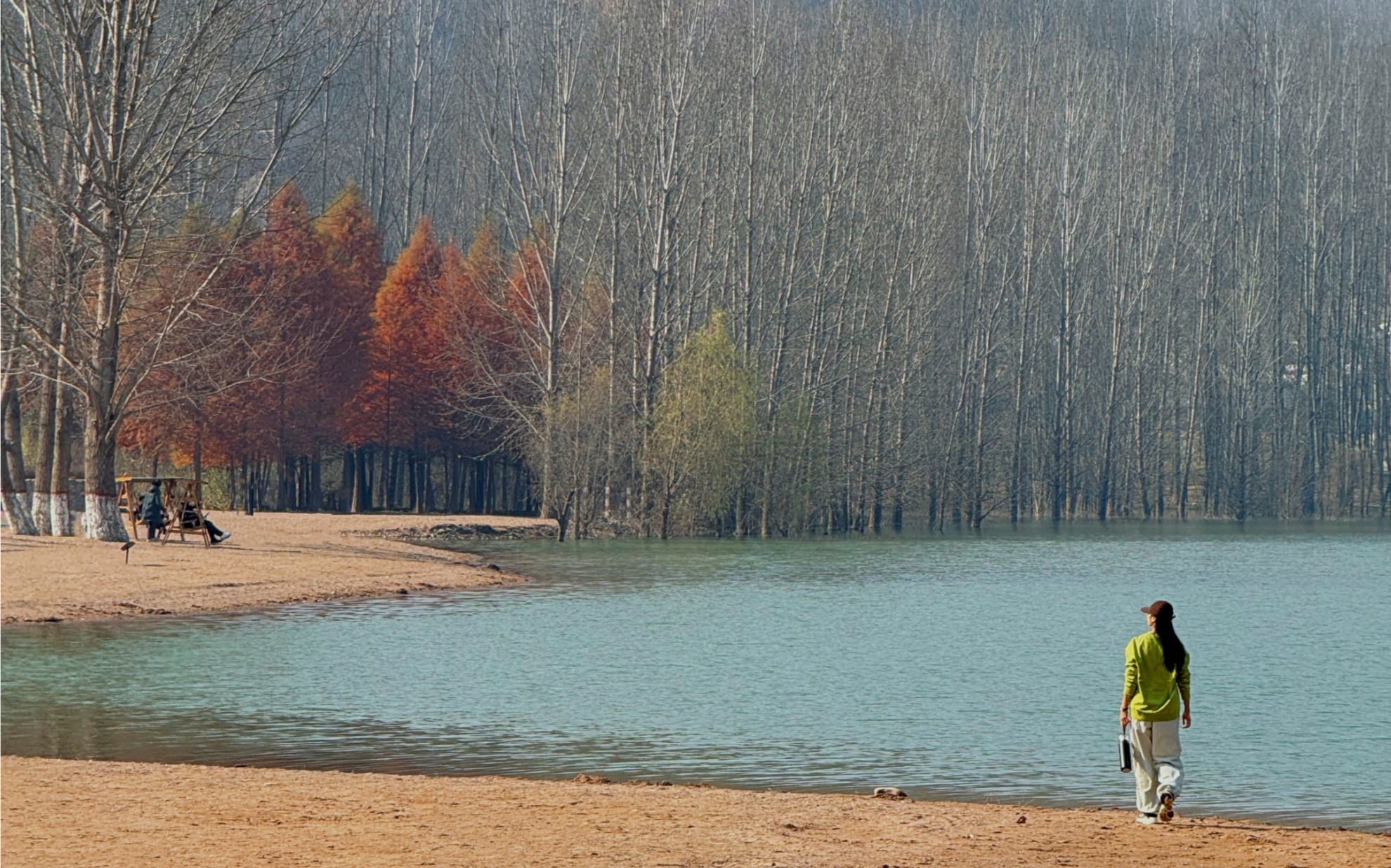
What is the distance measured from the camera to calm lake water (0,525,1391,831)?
15.1 metres

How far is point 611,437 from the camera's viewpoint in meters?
54.0

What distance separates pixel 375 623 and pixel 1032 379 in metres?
63.3

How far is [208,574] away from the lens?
31938 millimetres

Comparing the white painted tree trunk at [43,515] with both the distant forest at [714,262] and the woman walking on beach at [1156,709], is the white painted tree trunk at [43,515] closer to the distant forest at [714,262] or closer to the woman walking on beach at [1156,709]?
the distant forest at [714,262]

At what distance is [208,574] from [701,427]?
2392cm

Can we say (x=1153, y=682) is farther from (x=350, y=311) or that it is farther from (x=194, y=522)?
(x=350, y=311)

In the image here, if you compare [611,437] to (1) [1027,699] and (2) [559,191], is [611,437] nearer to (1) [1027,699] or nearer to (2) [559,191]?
(2) [559,191]

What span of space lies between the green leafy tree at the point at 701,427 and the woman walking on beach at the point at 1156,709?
137ft

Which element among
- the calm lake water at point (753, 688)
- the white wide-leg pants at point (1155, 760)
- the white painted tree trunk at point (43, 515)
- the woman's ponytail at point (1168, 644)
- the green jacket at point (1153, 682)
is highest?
the white painted tree trunk at point (43, 515)

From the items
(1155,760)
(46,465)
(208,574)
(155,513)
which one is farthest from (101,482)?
(1155,760)

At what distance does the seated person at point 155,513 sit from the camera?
38.3 meters

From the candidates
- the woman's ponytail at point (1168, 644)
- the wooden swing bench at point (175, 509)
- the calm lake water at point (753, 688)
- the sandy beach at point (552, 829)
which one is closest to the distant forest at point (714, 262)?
the wooden swing bench at point (175, 509)

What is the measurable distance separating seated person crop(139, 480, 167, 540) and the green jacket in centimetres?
3020

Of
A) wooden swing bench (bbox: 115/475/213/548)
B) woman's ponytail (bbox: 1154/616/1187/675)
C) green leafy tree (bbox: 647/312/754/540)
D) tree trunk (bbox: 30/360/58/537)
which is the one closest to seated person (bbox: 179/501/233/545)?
wooden swing bench (bbox: 115/475/213/548)
